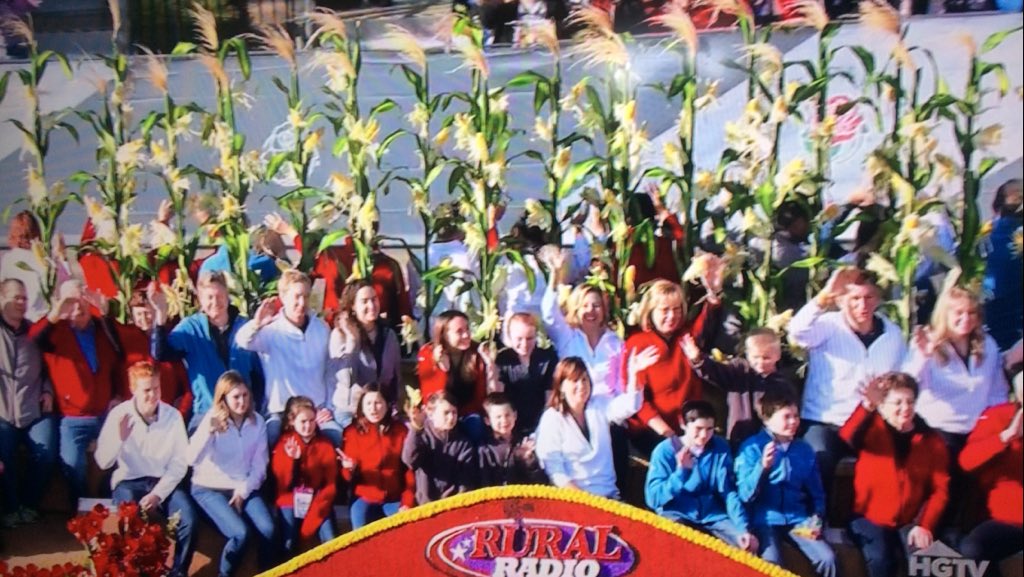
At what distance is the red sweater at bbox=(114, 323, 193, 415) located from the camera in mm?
2230

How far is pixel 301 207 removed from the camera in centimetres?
218

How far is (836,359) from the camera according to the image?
6.62 ft

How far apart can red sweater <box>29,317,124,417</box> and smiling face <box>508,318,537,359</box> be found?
0.91 m

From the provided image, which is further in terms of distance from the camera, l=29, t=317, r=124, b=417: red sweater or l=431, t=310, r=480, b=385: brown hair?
l=29, t=317, r=124, b=417: red sweater

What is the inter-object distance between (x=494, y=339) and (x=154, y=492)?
85cm

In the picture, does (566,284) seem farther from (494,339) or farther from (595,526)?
(595,526)

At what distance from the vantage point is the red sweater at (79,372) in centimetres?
225

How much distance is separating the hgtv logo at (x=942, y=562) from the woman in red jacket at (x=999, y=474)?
27 millimetres

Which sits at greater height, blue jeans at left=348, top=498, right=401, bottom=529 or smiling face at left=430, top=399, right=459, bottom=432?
smiling face at left=430, top=399, right=459, bottom=432

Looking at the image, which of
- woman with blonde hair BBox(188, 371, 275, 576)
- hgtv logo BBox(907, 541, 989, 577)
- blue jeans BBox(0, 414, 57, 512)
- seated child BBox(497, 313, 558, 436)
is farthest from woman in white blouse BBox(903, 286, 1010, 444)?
blue jeans BBox(0, 414, 57, 512)

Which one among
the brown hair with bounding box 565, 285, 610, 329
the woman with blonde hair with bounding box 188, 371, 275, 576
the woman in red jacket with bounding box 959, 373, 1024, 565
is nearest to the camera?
the woman in red jacket with bounding box 959, 373, 1024, 565

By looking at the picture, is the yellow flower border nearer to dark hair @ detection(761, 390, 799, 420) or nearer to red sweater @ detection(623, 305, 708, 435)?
red sweater @ detection(623, 305, 708, 435)

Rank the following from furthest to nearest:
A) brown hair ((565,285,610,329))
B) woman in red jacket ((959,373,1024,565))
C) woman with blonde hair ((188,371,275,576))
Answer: woman with blonde hair ((188,371,275,576))
brown hair ((565,285,610,329))
woman in red jacket ((959,373,1024,565))

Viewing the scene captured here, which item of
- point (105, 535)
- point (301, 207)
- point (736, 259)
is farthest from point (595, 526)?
point (105, 535)
